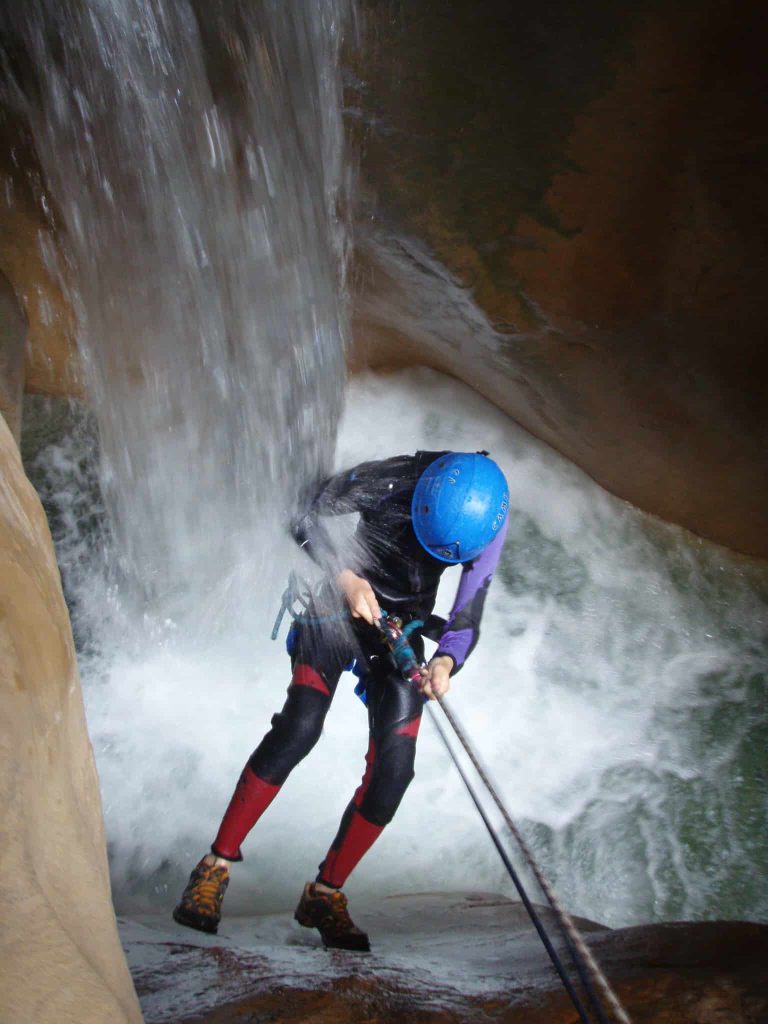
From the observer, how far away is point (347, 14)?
263 cm

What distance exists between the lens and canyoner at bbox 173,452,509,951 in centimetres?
229

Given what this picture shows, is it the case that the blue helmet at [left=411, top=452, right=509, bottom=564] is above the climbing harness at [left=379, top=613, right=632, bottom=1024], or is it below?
above

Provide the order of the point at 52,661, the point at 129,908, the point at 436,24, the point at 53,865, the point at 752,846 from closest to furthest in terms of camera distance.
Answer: the point at 53,865, the point at 52,661, the point at 436,24, the point at 129,908, the point at 752,846

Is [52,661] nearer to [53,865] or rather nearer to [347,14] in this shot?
[53,865]

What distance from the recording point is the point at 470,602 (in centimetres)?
248

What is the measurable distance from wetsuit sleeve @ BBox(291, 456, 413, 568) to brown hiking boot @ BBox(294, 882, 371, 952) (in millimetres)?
1018

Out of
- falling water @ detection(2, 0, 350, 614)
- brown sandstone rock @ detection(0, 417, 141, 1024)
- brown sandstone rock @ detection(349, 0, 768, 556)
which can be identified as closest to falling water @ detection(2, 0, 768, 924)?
falling water @ detection(2, 0, 350, 614)

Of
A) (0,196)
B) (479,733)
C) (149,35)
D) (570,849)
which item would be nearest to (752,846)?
(570,849)

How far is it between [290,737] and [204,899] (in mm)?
534

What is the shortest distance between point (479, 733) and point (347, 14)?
3.31 metres

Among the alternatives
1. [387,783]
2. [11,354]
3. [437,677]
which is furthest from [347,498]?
[11,354]

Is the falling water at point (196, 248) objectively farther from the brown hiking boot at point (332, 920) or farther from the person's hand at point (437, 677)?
the brown hiking boot at point (332, 920)

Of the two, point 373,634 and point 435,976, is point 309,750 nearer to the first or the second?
point 373,634

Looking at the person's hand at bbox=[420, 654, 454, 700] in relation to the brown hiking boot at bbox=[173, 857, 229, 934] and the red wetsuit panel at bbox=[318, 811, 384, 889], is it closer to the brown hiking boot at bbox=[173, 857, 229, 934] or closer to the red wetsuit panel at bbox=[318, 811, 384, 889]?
the red wetsuit panel at bbox=[318, 811, 384, 889]
